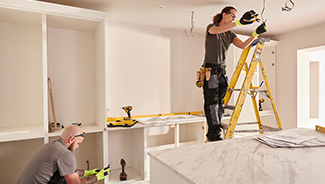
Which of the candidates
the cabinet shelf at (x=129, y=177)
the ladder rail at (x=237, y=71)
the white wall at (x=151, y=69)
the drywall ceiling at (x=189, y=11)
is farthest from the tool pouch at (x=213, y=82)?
the cabinet shelf at (x=129, y=177)

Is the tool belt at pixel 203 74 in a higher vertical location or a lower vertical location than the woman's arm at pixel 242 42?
lower

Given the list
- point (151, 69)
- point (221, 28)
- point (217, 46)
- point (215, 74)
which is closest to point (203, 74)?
point (215, 74)

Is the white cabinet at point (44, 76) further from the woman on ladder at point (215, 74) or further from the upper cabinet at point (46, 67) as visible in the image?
the woman on ladder at point (215, 74)

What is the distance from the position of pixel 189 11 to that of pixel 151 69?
3.50ft

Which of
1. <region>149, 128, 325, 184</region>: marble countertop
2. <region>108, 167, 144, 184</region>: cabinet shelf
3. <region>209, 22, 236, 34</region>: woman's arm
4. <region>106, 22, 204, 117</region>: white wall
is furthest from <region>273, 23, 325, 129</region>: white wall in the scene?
<region>149, 128, 325, 184</region>: marble countertop

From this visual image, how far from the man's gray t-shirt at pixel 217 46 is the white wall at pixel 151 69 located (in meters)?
1.18

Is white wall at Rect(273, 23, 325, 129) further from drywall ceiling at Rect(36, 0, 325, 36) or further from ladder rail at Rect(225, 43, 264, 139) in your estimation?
ladder rail at Rect(225, 43, 264, 139)

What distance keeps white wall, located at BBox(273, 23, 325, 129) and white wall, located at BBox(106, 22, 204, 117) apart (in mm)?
1580

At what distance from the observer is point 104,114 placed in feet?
7.86

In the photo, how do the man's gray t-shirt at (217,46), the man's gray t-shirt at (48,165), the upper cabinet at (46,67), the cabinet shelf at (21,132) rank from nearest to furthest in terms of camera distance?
the man's gray t-shirt at (48,165)
the cabinet shelf at (21,132)
the upper cabinet at (46,67)
the man's gray t-shirt at (217,46)

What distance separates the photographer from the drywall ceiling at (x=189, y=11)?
7.62ft

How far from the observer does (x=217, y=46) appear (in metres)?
2.24

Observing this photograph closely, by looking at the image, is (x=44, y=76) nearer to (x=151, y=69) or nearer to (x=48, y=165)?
(x=48, y=165)

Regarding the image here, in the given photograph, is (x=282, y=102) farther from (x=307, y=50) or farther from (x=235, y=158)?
(x=235, y=158)
